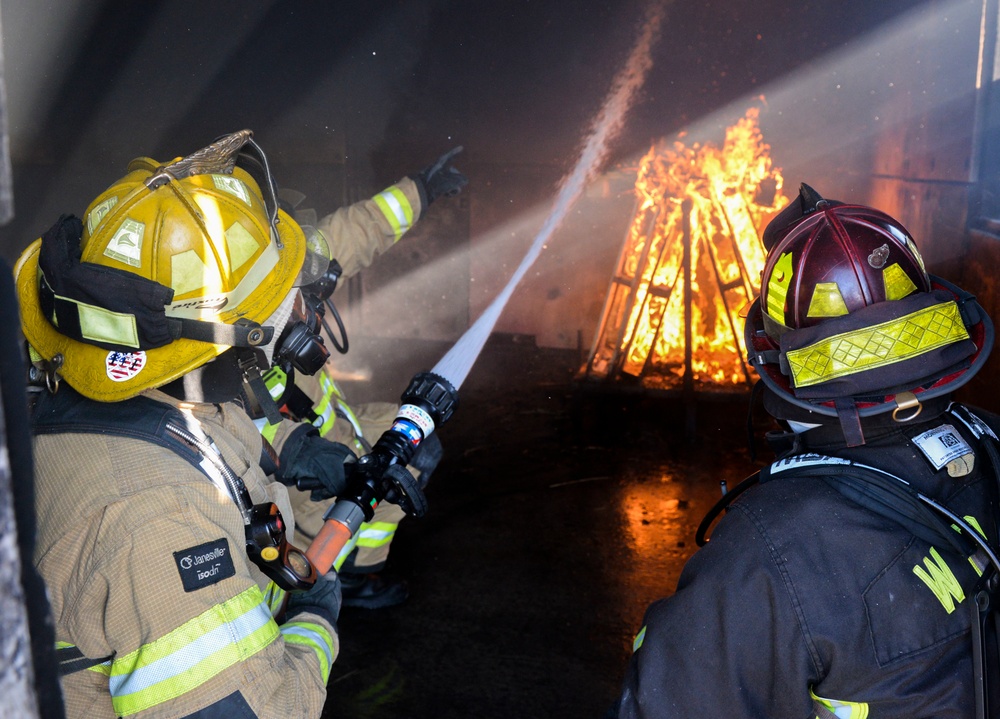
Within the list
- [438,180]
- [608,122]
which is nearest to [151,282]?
[438,180]

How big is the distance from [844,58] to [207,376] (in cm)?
675

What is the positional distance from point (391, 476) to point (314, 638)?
565 mm

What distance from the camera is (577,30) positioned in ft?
23.2

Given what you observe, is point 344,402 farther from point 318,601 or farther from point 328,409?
point 318,601

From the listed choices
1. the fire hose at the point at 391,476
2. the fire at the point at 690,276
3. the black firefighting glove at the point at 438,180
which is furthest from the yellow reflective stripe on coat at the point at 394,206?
the fire at the point at 690,276

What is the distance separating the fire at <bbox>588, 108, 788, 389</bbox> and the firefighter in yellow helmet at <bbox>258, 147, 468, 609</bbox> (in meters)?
2.29

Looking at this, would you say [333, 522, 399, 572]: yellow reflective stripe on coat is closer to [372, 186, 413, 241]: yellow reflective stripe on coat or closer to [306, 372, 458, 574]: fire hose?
[306, 372, 458, 574]: fire hose

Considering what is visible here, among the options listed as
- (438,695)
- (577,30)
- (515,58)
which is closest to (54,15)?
(515,58)

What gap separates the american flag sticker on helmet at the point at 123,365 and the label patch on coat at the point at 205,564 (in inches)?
19.2

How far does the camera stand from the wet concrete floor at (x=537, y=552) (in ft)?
11.0

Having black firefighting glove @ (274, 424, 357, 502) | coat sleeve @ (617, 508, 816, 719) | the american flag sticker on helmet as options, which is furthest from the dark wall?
coat sleeve @ (617, 508, 816, 719)

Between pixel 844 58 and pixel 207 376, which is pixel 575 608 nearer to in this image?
pixel 207 376

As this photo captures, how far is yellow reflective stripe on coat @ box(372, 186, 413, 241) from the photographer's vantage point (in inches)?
161

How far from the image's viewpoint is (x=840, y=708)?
1.61m
